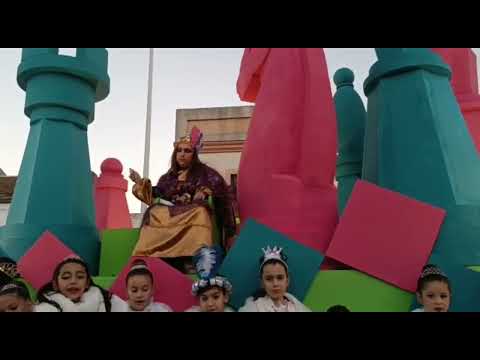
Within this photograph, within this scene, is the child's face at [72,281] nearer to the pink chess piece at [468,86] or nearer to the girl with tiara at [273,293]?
the girl with tiara at [273,293]

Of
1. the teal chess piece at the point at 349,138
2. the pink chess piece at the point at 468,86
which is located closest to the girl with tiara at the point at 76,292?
the teal chess piece at the point at 349,138

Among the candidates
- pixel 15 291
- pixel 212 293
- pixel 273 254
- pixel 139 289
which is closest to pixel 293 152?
pixel 273 254

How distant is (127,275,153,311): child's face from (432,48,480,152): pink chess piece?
3.60 metres

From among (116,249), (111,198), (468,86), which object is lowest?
(116,249)

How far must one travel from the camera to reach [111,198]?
6008mm

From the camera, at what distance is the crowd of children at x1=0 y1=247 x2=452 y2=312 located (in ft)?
8.14

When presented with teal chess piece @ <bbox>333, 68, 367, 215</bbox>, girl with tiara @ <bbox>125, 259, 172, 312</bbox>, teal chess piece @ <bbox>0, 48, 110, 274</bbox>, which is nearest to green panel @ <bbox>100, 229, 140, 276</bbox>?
teal chess piece @ <bbox>0, 48, 110, 274</bbox>

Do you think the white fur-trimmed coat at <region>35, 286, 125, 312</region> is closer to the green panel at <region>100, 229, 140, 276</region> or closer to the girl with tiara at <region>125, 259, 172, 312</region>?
the girl with tiara at <region>125, 259, 172, 312</region>

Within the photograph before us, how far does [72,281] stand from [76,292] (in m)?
0.06

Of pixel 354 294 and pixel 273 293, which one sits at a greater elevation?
pixel 354 294

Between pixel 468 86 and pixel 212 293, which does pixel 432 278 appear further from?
pixel 468 86

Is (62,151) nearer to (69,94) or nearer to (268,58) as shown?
(69,94)

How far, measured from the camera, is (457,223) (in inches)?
134
